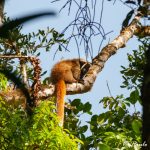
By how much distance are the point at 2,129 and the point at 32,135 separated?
0.75ft

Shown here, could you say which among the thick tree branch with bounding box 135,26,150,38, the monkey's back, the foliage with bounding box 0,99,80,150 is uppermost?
the monkey's back

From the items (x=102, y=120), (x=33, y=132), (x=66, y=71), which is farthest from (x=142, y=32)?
(x=66, y=71)

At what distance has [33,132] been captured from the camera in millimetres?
3357

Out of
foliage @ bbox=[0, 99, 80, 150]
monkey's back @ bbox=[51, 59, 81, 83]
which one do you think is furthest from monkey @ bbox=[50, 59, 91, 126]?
foliage @ bbox=[0, 99, 80, 150]

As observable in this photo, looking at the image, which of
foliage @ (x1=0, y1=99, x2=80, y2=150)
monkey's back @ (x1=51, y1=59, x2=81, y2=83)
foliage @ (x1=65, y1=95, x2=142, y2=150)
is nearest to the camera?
foliage @ (x1=0, y1=99, x2=80, y2=150)

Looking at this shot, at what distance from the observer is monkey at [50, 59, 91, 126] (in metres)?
5.72

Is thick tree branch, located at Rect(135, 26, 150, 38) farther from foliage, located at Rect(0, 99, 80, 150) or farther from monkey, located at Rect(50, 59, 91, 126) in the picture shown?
foliage, located at Rect(0, 99, 80, 150)

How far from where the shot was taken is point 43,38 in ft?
19.1

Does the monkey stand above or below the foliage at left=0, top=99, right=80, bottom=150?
above

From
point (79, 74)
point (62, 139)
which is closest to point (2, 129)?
point (62, 139)

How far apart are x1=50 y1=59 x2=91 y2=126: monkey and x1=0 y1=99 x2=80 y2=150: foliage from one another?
1.95 m

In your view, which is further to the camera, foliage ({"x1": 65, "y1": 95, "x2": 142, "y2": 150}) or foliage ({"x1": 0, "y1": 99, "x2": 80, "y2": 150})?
foliage ({"x1": 65, "y1": 95, "x2": 142, "y2": 150})

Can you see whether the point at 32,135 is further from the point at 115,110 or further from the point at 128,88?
the point at 128,88

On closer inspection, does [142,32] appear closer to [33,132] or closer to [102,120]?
[102,120]
